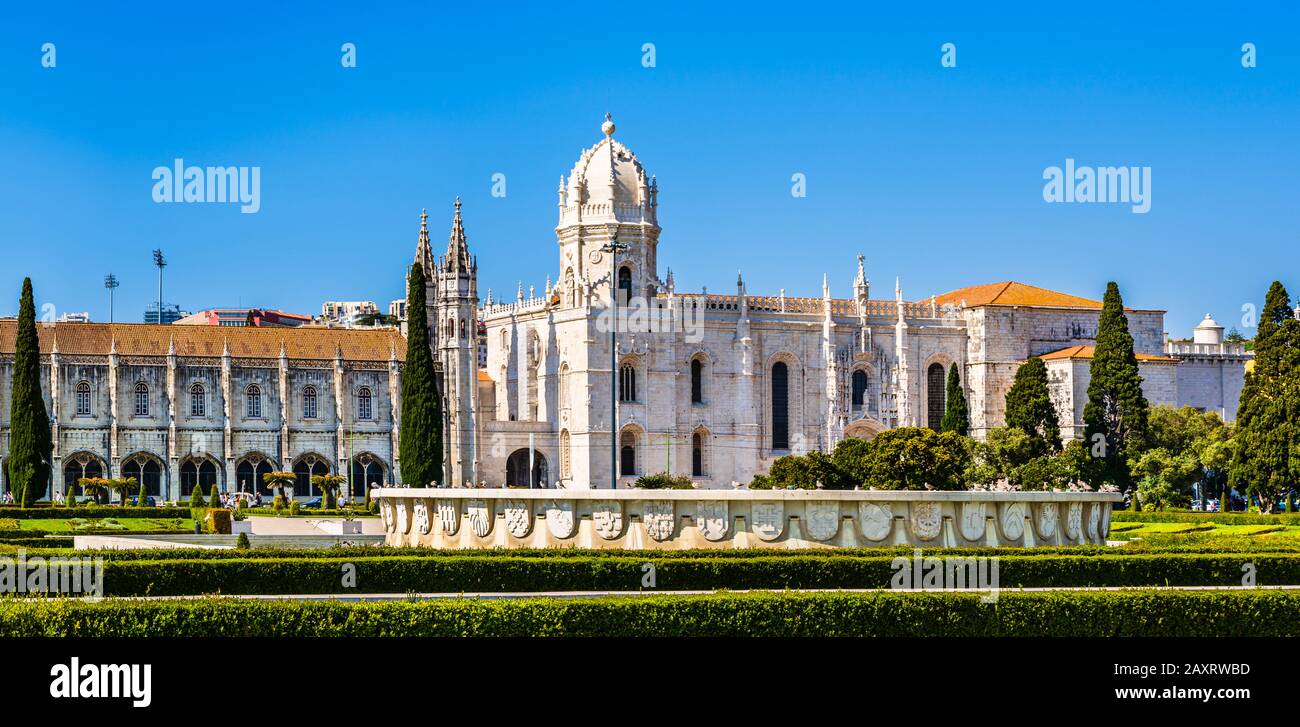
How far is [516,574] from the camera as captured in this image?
2445cm

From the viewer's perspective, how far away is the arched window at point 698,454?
76.6m

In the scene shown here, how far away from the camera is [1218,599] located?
2117cm

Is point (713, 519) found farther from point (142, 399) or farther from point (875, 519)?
point (142, 399)

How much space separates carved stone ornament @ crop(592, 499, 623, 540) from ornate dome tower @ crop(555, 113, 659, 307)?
48.8 metres

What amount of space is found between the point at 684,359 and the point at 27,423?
27335 millimetres

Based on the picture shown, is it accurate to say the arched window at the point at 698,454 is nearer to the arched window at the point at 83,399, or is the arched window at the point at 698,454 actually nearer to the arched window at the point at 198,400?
the arched window at the point at 198,400

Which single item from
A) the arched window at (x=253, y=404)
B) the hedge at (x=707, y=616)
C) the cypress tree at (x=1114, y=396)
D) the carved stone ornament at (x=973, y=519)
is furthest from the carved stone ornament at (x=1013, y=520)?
the arched window at (x=253, y=404)

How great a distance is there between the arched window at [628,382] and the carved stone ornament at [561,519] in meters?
47.0

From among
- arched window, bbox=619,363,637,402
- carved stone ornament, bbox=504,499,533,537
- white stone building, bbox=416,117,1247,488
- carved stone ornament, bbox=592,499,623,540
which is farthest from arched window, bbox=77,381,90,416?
carved stone ornament, bbox=592,499,623,540

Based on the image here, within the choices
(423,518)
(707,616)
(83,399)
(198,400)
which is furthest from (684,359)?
(707,616)

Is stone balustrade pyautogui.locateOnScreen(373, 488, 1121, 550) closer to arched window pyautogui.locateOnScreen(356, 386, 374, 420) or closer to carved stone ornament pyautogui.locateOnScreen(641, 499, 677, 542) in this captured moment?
carved stone ornament pyautogui.locateOnScreen(641, 499, 677, 542)
